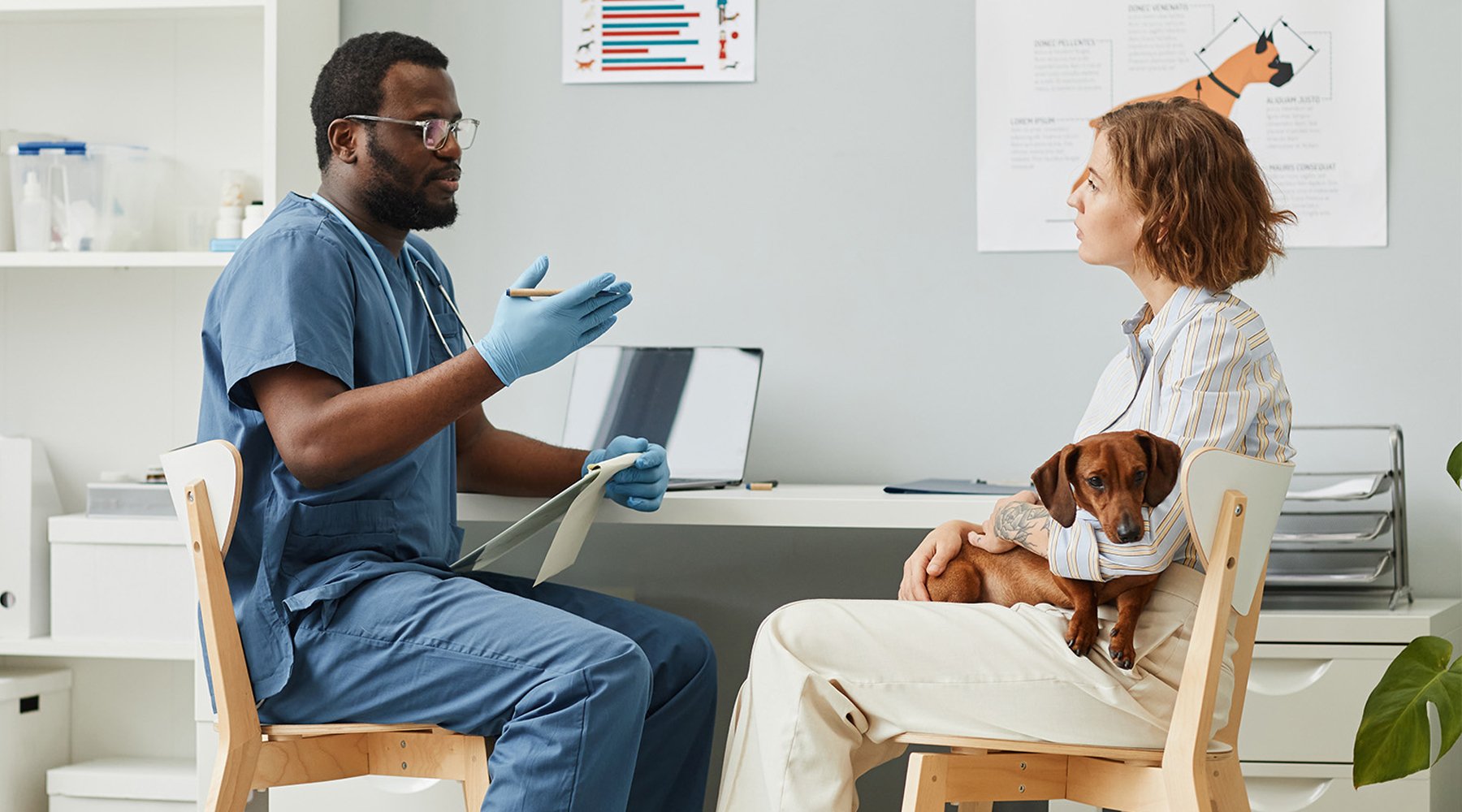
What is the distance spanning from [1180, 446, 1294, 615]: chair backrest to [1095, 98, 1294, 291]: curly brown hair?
266 millimetres

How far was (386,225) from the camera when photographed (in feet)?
5.34

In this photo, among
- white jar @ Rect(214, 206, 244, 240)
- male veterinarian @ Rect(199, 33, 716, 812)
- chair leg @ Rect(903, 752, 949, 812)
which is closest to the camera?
chair leg @ Rect(903, 752, 949, 812)

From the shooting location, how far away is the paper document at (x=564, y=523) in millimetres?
1506

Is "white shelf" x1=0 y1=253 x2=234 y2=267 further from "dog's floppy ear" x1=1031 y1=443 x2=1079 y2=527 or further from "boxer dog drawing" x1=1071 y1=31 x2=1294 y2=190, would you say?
"boxer dog drawing" x1=1071 y1=31 x2=1294 y2=190

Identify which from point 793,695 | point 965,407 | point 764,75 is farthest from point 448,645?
point 764,75

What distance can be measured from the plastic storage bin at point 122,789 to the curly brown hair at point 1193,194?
1739 millimetres

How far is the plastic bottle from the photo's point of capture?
6.89ft

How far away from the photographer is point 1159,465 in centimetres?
118

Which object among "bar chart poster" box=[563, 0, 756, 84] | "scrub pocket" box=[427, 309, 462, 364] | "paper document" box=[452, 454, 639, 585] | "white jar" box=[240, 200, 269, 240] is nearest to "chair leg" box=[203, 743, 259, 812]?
"paper document" box=[452, 454, 639, 585]

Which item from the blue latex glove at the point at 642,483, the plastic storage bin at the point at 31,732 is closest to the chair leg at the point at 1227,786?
the blue latex glove at the point at 642,483

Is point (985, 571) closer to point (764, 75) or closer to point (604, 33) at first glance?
point (764, 75)

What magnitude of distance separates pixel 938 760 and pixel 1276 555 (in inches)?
35.9

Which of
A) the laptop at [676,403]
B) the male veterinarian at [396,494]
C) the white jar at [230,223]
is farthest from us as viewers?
the white jar at [230,223]

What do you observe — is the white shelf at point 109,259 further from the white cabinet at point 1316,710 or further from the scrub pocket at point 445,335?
the white cabinet at point 1316,710
